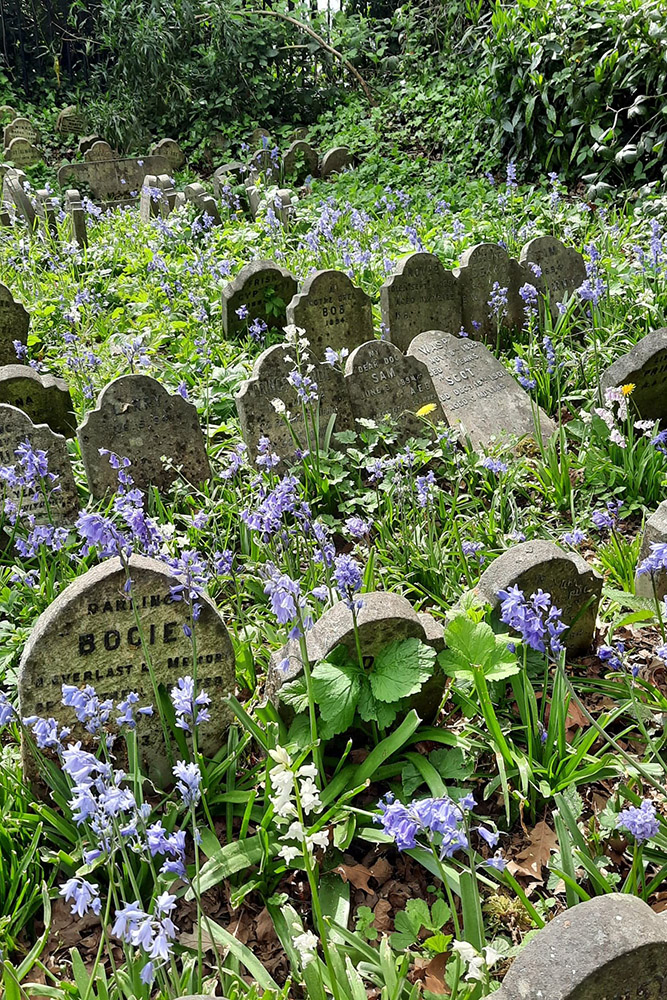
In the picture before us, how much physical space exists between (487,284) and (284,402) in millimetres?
2266

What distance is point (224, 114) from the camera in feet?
45.9

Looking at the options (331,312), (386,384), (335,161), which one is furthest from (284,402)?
(335,161)

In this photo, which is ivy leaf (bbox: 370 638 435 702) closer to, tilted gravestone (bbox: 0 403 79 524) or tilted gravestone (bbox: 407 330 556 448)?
tilted gravestone (bbox: 0 403 79 524)

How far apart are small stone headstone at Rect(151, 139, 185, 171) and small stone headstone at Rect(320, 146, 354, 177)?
2.43 m

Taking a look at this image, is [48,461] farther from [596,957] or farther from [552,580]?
[596,957]

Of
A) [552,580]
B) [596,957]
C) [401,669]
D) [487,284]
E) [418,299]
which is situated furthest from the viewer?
[487,284]

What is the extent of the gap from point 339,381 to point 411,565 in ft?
4.62

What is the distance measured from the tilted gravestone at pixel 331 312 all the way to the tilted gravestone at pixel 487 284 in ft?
2.46

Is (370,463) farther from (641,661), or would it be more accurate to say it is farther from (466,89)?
(466,89)

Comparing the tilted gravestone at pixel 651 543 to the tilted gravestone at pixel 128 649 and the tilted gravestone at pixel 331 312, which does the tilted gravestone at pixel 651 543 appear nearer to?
the tilted gravestone at pixel 128 649

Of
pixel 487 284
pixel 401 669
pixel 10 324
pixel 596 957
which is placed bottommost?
pixel 596 957

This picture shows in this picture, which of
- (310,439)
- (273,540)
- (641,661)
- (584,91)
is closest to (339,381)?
(310,439)

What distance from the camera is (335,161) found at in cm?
1178

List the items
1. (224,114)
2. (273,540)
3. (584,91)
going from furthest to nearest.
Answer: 1. (224,114)
2. (584,91)
3. (273,540)
